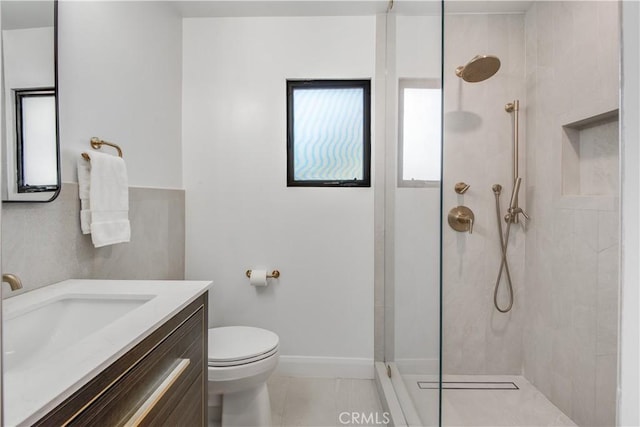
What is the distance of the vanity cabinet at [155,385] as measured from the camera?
559 millimetres

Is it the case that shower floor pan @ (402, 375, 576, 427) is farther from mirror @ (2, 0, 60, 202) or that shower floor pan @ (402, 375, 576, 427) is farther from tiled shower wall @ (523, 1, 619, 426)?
mirror @ (2, 0, 60, 202)

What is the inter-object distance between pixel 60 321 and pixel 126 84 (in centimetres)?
104

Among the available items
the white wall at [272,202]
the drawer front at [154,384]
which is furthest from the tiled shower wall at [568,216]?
the white wall at [272,202]

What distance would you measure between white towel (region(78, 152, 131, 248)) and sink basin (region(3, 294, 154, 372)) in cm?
29

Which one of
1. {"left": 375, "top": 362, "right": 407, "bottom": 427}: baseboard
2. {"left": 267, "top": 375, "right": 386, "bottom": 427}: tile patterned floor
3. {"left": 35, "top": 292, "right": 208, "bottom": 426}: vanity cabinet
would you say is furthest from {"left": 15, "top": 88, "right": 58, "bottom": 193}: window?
{"left": 375, "top": 362, "right": 407, "bottom": 427}: baseboard

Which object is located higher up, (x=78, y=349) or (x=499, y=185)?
(x=499, y=185)

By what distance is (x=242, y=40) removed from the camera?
1.93 m

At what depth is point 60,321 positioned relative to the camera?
93cm

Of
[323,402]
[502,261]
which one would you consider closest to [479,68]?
[502,261]

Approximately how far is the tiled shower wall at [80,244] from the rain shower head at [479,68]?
119cm

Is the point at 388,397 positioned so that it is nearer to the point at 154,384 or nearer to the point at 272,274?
the point at 272,274

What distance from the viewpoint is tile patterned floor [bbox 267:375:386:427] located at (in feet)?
5.35

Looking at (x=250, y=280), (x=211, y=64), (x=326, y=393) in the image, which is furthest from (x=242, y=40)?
(x=326, y=393)

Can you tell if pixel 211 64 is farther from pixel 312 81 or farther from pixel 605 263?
pixel 605 263
